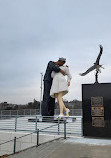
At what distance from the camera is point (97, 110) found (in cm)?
791

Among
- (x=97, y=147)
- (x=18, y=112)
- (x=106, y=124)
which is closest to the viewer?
(x=97, y=147)

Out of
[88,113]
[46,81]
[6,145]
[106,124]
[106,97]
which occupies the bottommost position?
[6,145]

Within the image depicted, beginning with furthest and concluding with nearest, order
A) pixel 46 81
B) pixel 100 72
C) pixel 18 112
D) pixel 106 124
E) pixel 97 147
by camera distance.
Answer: pixel 18 112
pixel 46 81
pixel 100 72
pixel 106 124
pixel 97 147

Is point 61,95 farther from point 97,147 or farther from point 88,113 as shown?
point 97,147

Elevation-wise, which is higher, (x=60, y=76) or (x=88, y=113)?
(x=60, y=76)

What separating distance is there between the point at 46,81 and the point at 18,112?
11.1 m

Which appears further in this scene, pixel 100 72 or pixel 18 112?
pixel 18 112

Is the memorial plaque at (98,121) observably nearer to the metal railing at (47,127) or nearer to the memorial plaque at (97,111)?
the memorial plaque at (97,111)

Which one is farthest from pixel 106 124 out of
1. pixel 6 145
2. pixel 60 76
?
pixel 6 145

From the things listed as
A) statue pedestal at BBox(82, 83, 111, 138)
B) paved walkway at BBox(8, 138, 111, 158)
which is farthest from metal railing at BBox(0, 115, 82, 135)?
paved walkway at BBox(8, 138, 111, 158)

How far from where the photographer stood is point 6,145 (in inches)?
336

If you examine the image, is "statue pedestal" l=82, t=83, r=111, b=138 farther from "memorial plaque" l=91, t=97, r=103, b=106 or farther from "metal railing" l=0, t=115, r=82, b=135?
"metal railing" l=0, t=115, r=82, b=135

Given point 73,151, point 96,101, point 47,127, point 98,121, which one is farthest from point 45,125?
point 73,151

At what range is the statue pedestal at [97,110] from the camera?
767 cm
